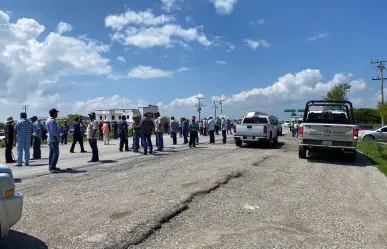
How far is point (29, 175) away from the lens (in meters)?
9.62

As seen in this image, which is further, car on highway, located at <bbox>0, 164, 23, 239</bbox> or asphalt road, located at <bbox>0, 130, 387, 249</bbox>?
asphalt road, located at <bbox>0, 130, 387, 249</bbox>

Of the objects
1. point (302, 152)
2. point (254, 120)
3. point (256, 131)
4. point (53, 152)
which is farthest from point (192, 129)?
point (53, 152)

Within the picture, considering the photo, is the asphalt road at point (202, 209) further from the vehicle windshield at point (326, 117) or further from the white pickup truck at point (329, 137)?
the vehicle windshield at point (326, 117)

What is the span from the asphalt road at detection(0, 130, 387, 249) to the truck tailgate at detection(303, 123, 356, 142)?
8.49ft

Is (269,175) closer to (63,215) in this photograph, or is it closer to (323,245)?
(323,245)

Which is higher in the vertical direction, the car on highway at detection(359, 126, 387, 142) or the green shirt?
the green shirt

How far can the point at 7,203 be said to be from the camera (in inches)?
152

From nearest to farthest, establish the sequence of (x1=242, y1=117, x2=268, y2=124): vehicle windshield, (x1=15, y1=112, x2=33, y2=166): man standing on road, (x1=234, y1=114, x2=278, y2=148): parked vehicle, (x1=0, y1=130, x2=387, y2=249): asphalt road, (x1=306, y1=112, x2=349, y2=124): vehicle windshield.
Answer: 1. (x1=0, y1=130, x2=387, y2=249): asphalt road
2. (x1=15, y1=112, x2=33, y2=166): man standing on road
3. (x1=306, y1=112, x2=349, y2=124): vehicle windshield
4. (x1=234, y1=114, x2=278, y2=148): parked vehicle
5. (x1=242, y1=117, x2=268, y2=124): vehicle windshield

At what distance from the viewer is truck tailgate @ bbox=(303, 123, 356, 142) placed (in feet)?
40.6

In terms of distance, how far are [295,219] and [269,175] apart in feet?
12.5

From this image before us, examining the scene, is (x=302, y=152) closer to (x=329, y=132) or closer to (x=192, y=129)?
(x=329, y=132)

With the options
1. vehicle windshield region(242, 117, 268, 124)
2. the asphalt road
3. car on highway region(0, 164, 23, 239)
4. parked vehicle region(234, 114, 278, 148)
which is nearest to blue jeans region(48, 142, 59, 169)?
the asphalt road

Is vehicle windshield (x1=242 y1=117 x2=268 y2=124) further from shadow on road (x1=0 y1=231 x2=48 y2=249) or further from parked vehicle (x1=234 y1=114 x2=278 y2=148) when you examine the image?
shadow on road (x1=0 y1=231 x2=48 y2=249)

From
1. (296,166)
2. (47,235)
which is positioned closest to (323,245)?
(47,235)
